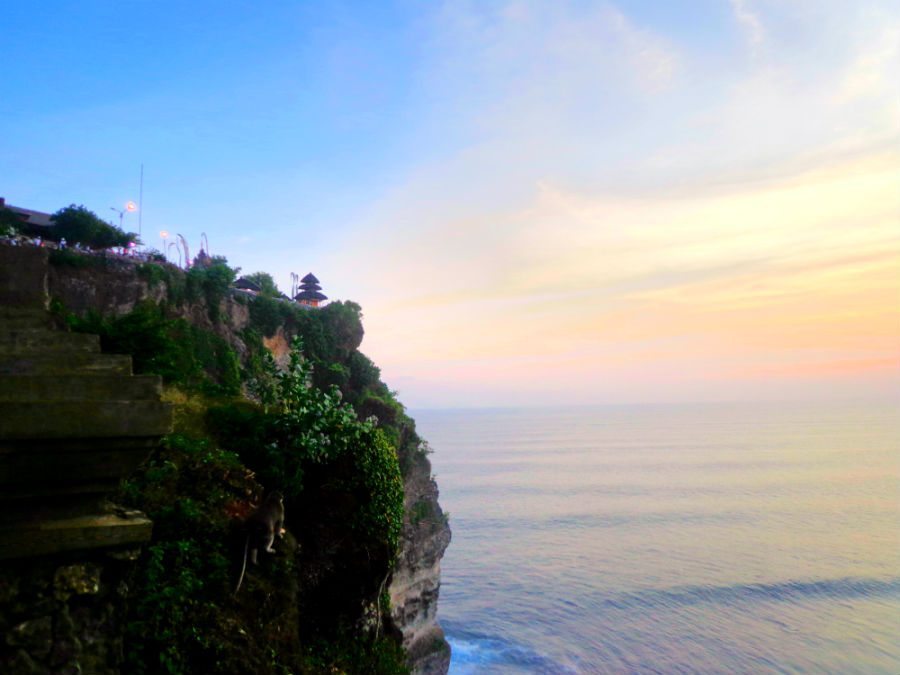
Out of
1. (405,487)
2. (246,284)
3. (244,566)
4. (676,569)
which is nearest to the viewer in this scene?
(244,566)

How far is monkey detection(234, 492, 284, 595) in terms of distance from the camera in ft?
22.0

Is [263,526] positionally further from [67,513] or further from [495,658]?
[495,658]

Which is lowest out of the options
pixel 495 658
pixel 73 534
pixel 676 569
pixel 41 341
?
pixel 495 658

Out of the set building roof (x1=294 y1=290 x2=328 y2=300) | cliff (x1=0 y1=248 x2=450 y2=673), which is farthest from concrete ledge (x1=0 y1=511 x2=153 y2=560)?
building roof (x1=294 y1=290 x2=328 y2=300)

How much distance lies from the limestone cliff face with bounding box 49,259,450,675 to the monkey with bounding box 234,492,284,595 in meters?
17.7

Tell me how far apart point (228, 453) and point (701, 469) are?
9914 centimetres

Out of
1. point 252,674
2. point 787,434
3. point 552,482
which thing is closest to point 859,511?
point 552,482

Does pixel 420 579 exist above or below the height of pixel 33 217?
below

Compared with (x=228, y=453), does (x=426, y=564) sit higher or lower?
lower

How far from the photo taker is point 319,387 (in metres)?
25.7

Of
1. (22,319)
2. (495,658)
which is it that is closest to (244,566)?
(22,319)

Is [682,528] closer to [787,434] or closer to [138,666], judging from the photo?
[138,666]

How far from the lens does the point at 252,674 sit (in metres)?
5.82

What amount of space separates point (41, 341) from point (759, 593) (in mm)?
46342
